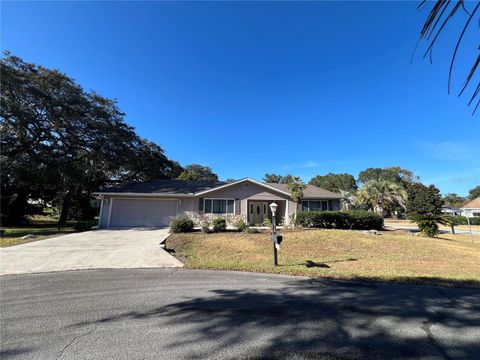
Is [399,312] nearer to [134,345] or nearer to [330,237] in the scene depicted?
[134,345]

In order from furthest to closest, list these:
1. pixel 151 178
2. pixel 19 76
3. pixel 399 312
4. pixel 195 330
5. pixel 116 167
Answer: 1. pixel 151 178
2. pixel 116 167
3. pixel 19 76
4. pixel 399 312
5. pixel 195 330

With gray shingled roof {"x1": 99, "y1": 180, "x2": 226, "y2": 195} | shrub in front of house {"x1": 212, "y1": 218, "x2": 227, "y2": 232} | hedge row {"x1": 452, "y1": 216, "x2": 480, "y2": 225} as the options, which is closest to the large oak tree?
gray shingled roof {"x1": 99, "y1": 180, "x2": 226, "y2": 195}

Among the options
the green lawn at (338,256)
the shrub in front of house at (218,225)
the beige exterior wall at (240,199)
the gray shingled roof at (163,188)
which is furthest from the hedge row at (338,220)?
A: the gray shingled roof at (163,188)

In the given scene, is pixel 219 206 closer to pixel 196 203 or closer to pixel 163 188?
pixel 196 203

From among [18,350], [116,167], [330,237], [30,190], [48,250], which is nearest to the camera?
[18,350]

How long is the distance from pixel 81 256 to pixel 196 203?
12123mm

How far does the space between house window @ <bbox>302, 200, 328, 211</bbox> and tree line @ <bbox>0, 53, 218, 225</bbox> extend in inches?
699

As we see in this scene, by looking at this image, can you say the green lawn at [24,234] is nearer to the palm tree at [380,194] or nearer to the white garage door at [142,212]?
the white garage door at [142,212]

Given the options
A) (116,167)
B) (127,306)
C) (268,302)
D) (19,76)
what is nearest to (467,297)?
(268,302)

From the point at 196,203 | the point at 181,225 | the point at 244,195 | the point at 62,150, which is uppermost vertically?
the point at 62,150

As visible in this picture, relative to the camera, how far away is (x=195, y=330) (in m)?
3.85

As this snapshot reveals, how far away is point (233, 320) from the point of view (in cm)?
422

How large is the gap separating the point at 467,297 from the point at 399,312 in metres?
2.46

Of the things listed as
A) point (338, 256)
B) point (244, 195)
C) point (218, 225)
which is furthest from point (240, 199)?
point (338, 256)
